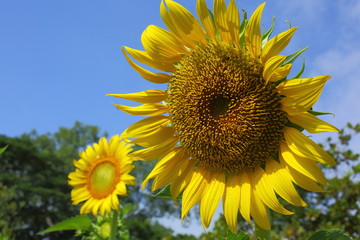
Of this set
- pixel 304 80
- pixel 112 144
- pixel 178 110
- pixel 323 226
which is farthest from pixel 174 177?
pixel 323 226

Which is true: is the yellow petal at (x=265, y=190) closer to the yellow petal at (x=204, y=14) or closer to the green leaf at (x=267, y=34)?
the green leaf at (x=267, y=34)

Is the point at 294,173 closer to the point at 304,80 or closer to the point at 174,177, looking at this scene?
the point at 304,80

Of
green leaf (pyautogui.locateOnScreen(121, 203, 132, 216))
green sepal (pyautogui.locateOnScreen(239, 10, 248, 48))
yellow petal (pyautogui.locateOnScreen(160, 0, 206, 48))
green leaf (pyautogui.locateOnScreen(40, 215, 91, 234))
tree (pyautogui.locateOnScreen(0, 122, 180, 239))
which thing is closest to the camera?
green sepal (pyautogui.locateOnScreen(239, 10, 248, 48))

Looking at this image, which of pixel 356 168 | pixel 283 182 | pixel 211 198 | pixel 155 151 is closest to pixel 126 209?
pixel 155 151

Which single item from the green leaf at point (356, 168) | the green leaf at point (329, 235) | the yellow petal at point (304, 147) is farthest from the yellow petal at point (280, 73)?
the green leaf at point (356, 168)

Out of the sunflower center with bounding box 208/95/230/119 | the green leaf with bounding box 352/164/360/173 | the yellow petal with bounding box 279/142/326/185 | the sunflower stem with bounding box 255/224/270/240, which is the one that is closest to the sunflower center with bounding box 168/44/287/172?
the sunflower center with bounding box 208/95/230/119

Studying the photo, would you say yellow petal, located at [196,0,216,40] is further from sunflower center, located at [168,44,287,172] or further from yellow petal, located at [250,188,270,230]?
yellow petal, located at [250,188,270,230]

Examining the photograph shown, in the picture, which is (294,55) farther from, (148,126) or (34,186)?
(34,186)

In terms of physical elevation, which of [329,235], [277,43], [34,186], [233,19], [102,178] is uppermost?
[34,186]
